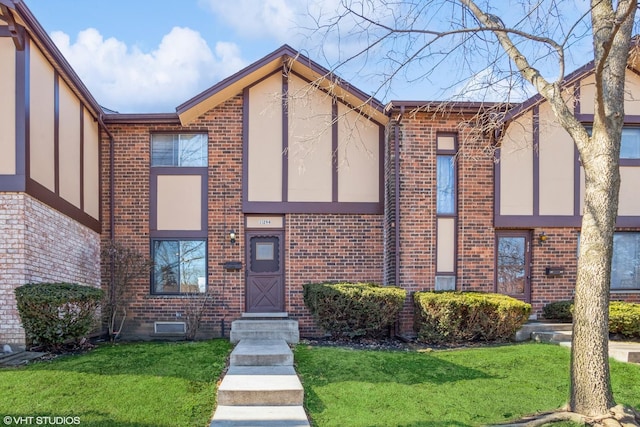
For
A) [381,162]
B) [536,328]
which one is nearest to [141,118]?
[381,162]

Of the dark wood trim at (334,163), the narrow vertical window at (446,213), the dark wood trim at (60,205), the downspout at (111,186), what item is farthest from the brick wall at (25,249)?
the narrow vertical window at (446,213)

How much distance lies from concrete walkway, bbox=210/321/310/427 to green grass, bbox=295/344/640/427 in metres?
0.19

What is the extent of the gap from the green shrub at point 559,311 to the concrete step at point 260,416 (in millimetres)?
7049

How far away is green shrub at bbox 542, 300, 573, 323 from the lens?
35.3 ft

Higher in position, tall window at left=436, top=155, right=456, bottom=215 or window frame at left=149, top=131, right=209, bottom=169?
window frame at left=149, top=131, right=209, bottom=169

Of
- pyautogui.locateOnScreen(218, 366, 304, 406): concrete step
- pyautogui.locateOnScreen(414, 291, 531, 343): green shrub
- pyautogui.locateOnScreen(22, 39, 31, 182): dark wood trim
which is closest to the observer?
pyautogui.locateOnScreen(218, 366, 304, 406): concrete step

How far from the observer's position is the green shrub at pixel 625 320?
9.24m

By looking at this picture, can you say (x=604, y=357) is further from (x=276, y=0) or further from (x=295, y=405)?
(x=276, y=0)

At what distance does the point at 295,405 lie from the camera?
6051 millimetres

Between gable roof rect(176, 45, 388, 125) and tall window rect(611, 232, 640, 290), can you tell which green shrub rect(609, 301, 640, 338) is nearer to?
tall window rect(611, 232, 640, 290)

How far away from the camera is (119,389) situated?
605 cm

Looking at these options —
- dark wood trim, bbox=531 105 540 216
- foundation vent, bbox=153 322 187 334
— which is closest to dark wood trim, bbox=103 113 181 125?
foundation vent, bbox=153 322 187 334

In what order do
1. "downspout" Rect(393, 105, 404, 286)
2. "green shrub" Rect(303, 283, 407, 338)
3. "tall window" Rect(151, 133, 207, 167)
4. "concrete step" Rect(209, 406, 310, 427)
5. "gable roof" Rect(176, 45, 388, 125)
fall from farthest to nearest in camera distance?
1. "tall window" Rect(151, 133, 207, 167)
2. "downspout" Rect(393, 105, 404, 286)
3. "gable roof" Rect(176, 45, 388, 125)
4. "green shrub" Rect(303, 283, 407, 338)
5. "concrete step" Rect(209, 406, 310, 427)

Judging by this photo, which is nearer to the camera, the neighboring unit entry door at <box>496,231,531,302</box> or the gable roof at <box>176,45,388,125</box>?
the gable roof at <box>176,45,388,125</box>
